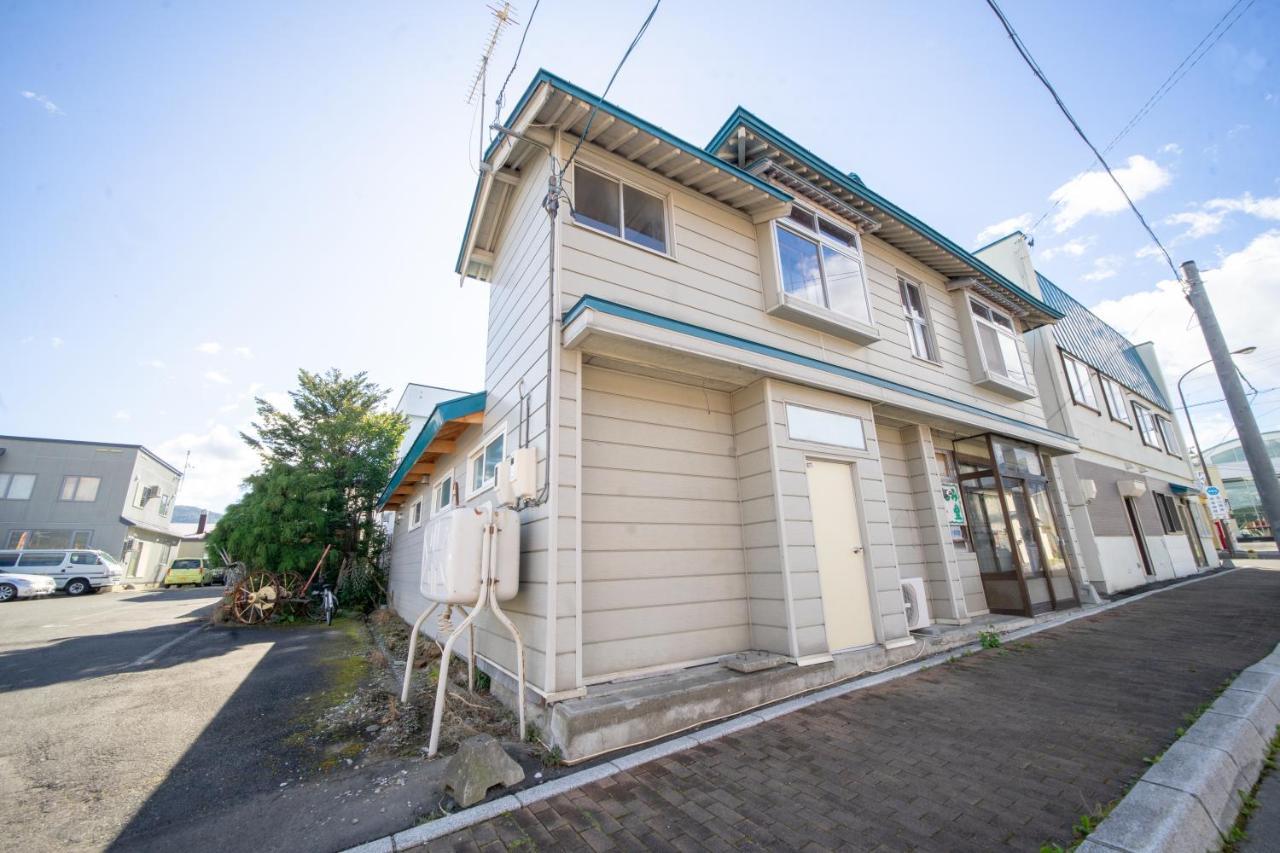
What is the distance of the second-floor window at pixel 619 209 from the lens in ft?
16.4

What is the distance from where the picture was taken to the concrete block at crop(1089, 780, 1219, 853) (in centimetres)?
196

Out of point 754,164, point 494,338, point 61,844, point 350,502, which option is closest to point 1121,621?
point 754,164

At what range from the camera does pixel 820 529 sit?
5.17m

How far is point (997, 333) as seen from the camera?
30.0ft

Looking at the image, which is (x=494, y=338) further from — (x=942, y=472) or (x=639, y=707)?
(x=942, y=472)

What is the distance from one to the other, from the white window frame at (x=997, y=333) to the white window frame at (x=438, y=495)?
947cm

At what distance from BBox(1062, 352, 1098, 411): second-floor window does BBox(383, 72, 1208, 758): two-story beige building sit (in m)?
6.32

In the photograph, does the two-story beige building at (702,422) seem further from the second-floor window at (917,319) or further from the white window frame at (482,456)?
the second-floor window at (917,319)

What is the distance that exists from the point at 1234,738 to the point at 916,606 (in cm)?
309

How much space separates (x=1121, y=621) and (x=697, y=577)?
734 centimetres

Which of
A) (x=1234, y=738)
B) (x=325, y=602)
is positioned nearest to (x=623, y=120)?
(x=1234, y=738)

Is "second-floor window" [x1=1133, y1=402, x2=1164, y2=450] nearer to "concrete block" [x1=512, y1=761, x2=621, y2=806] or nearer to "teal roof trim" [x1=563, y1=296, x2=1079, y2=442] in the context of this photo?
"teal roof trim" [x1=563, y1=296, x2=1079, y2=442]

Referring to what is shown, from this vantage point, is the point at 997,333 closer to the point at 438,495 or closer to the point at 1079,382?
the point at 1079,382

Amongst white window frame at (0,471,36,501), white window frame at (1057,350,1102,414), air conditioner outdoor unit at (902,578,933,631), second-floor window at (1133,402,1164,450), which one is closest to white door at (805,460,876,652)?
air conditioner outdoor unit at (902,578,933,631)
